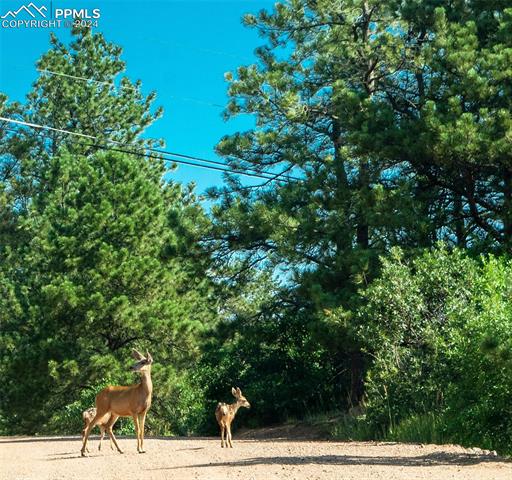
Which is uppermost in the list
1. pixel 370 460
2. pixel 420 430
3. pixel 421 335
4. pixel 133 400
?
pixel 421 335

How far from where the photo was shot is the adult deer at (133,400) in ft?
49.0

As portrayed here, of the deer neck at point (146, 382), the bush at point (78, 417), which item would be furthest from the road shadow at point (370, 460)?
the bush at point (78, 417)

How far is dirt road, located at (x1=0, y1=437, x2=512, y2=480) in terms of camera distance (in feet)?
37.8

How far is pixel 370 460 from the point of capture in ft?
44.4

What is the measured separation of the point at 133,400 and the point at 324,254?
965 centimetres

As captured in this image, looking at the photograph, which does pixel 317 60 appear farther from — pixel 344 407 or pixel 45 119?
pixel 45 119

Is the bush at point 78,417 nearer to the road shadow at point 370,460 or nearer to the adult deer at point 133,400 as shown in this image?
the adult deer at point 133,400

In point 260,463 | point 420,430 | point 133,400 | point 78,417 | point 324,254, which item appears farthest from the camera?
point 78,417

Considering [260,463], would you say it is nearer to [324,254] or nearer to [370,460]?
[370,460]

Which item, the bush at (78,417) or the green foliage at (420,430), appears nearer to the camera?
the green foliage at (420,430)

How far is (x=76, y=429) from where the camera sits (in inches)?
1158

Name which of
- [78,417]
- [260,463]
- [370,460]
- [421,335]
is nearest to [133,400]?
[260,463]

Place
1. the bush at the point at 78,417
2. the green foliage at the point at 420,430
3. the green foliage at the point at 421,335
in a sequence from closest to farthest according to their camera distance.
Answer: the green foliage at the point at 421,335 → the green foliage at the point at 420,430 → the bush at the point at 78,417

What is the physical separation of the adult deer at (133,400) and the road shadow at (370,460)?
2.23 m
